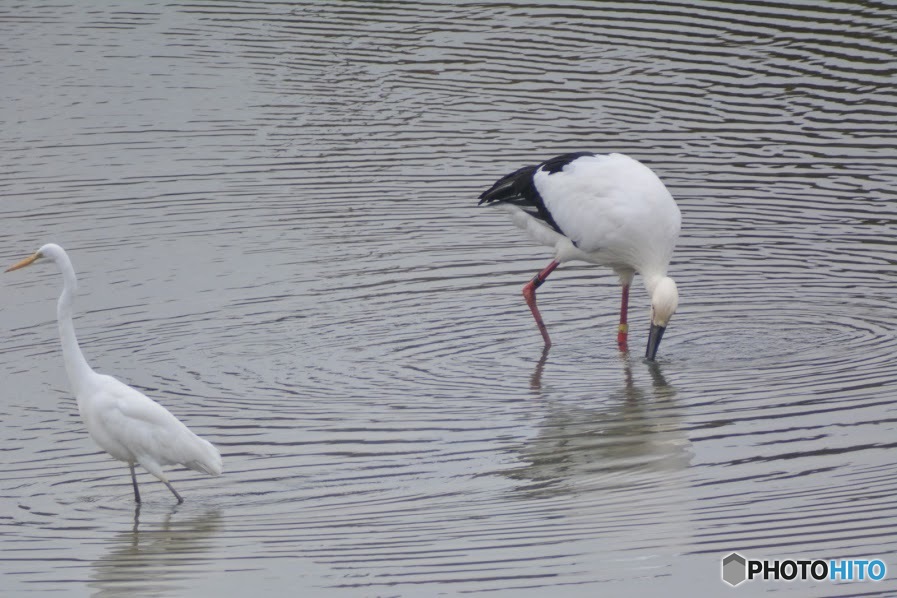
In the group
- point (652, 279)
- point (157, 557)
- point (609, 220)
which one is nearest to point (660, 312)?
point (652, 279)

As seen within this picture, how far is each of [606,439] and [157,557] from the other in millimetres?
2832

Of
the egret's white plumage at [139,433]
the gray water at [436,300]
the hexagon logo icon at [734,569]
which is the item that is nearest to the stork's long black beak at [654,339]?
the gray water at [436,300]

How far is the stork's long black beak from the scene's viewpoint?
10.9 meters

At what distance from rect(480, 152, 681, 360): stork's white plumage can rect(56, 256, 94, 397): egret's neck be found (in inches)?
151

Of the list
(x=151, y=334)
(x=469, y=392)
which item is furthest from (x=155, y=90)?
(x=469, y=392)

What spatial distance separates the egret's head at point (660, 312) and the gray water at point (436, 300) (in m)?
0.24

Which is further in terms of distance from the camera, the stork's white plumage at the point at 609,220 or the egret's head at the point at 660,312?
the stork's white plumage at the point at 609,220

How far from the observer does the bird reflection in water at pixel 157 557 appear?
24.2 feet

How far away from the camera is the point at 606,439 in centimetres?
930

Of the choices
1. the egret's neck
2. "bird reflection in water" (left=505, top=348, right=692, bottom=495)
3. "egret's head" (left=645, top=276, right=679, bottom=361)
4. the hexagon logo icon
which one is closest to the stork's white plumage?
"egret's head" (left=645, top=276, right=679, bottom=361)

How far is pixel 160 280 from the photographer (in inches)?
504

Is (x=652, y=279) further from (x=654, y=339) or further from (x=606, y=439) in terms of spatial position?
(x=606, y=439)

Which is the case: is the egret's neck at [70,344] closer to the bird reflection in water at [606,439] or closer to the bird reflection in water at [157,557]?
the bird reflection in water at [157,557]

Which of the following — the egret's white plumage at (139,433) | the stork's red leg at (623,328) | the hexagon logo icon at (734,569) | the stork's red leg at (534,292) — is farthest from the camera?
the stork's red leg at (534,292)
